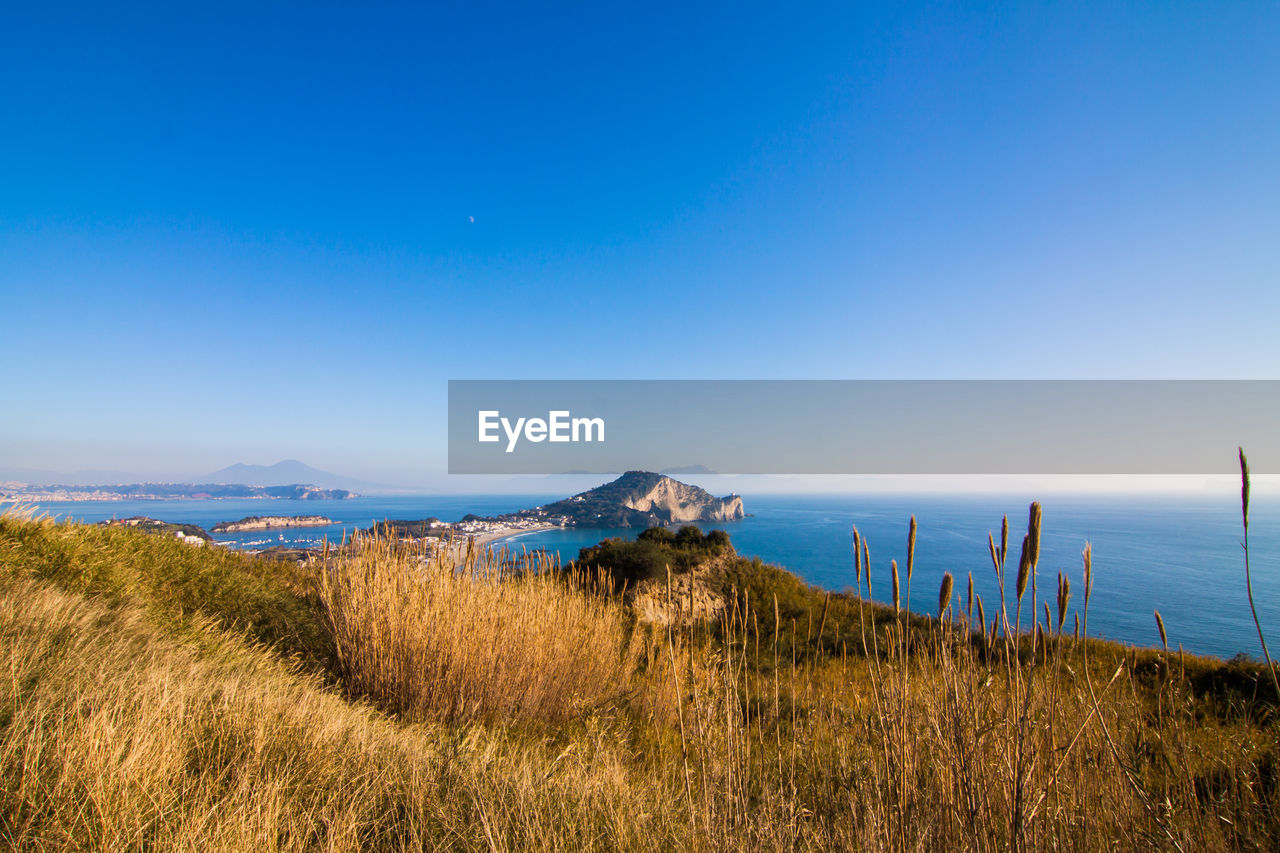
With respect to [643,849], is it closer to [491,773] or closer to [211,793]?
[491,773]

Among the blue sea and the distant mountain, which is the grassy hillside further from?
the distant mountain

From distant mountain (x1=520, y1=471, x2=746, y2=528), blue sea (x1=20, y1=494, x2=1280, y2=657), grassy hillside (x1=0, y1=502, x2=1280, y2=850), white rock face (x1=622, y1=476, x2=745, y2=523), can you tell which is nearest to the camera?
grassy hillside (x1=0, y1=502, x2=1280, y2=850)

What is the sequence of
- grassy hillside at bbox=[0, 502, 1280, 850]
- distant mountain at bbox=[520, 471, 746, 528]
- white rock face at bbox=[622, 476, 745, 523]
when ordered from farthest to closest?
white rock face at bbox=[622, 476, 745, 523]
distant mountain at bbox=[520, 471, 746, 528]
grassy hillside at bbox=[0, 502, 1280, 850]

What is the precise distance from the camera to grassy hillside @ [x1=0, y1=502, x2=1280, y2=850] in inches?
65.0

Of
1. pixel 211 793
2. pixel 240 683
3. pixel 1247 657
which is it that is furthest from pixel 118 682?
pixel 1247 657

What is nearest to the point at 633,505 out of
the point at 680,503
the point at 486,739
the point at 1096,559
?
the point at 680,503

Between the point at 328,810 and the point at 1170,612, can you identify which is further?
the point at 1170,612

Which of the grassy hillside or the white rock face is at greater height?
the grassy hillside

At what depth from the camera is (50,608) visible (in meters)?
3.06

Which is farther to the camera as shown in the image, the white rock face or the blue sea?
the white rock face

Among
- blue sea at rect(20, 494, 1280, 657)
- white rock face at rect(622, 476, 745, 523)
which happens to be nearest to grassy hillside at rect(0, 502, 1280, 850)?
blue sea at rect(20, 494, 1280, 657)

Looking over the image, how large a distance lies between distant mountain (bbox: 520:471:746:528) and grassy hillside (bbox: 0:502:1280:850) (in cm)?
1674

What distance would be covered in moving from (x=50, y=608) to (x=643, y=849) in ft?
12.0

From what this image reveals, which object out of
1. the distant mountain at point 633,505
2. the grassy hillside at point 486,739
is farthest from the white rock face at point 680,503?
the grassy hillside at point 486,739
